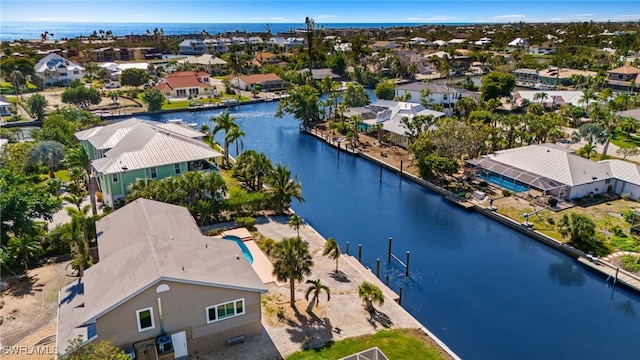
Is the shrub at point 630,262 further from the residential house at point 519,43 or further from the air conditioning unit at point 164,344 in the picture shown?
the residential house at point 519,43

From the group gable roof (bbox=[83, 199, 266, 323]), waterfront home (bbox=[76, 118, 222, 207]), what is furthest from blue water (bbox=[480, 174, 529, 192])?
gable roof (bbox=[83, 199, 266, 323])

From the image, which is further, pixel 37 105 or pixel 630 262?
pixel 37 105

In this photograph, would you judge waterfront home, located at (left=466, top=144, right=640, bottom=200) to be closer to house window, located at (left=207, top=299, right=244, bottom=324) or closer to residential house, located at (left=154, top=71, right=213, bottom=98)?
house window, located at (left=207, top=299, right=244, bottom=324)

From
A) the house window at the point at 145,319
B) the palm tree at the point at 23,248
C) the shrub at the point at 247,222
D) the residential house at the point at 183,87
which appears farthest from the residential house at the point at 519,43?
the house window at the point at 145,319

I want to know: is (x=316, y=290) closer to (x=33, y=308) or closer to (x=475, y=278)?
(x=475, y=278)

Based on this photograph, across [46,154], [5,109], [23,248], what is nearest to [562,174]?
[23,248]

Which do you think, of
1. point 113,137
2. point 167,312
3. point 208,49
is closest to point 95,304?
point 167,312
